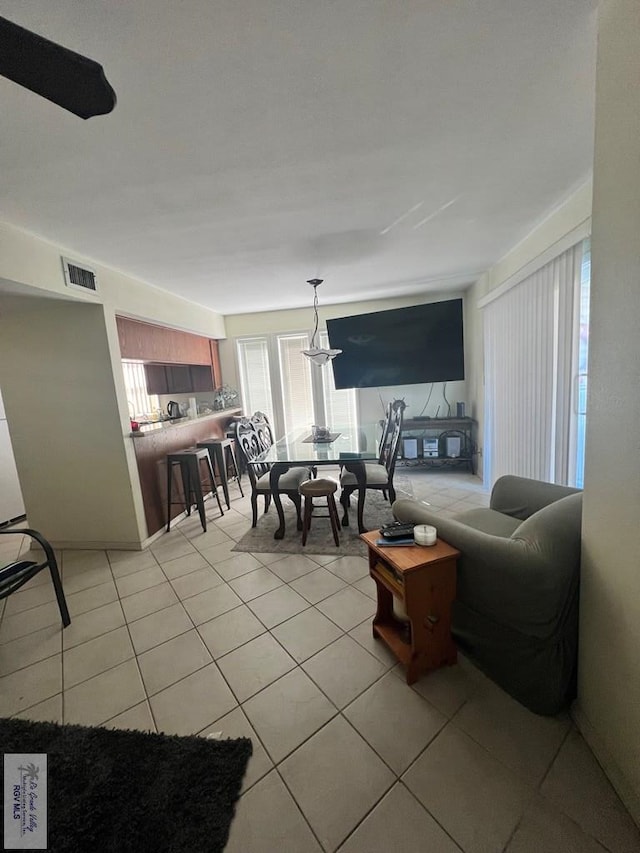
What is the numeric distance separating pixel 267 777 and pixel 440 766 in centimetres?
61

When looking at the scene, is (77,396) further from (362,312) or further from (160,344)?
(362,312)

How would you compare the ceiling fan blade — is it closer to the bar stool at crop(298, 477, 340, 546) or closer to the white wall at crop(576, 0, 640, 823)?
the white wall at crop(576, 0, 640, 823)

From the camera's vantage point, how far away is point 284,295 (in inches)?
160

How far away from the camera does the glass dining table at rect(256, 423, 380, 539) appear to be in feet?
9.36

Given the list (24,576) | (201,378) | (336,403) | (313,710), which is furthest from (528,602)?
(201,378)

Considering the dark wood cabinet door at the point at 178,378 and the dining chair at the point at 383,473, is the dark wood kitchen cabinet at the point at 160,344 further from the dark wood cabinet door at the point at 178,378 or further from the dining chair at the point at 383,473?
the dining chair at the point at 383,473

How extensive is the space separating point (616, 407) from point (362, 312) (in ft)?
13.2

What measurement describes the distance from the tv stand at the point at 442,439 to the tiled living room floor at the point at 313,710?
2.46 m

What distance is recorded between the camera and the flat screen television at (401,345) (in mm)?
4023

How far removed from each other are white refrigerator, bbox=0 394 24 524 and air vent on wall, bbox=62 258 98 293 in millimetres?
2235

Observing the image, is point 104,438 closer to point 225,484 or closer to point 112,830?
point 225,484

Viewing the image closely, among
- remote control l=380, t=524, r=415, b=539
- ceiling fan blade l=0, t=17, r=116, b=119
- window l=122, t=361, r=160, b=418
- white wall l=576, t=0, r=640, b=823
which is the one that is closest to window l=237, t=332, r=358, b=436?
window l=122, t=361, r=160, b=418

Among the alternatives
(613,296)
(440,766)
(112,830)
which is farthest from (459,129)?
(112,830)

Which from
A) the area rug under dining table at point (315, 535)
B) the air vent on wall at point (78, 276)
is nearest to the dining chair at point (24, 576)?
the area rug under dining table at point (315, 535)
